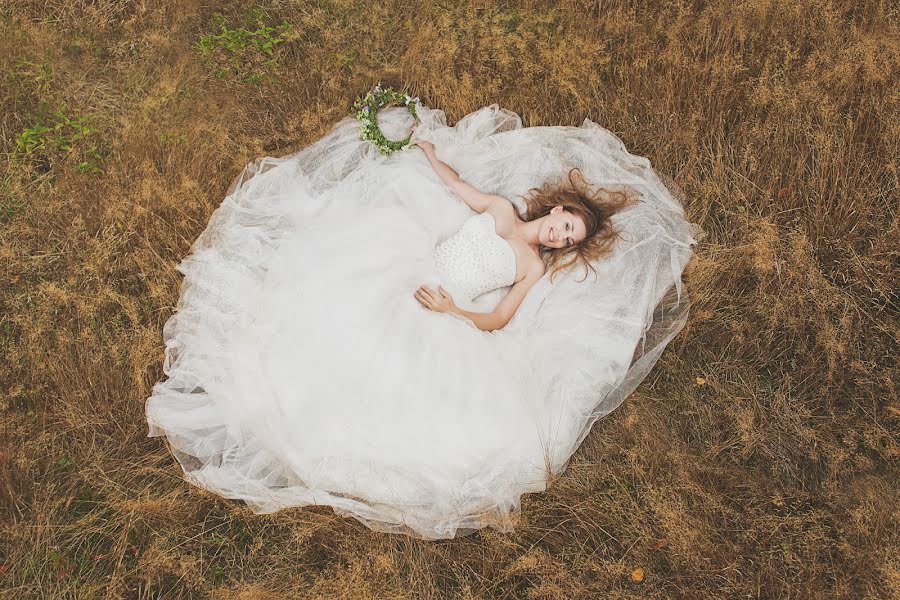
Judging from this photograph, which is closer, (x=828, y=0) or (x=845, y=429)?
(x=845, y=429)

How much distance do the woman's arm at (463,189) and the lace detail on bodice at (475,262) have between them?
0.21m

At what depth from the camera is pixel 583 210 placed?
3.80 m

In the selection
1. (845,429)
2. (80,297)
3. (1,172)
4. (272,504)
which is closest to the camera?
(272,504)

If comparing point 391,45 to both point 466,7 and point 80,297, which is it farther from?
point 80,297

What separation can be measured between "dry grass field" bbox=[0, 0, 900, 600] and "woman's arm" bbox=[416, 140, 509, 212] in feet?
1.73

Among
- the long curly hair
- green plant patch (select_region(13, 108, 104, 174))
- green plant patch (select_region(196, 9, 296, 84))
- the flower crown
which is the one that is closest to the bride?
the long curly hair

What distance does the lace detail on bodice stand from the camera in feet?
12.5

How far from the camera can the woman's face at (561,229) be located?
3.78 m

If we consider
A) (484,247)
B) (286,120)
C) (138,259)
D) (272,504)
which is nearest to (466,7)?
(286,120)

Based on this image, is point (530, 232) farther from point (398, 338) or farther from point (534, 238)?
point (398, 338)

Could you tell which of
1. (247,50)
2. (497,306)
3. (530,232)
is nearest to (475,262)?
(497,306)

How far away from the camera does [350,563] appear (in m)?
3.43

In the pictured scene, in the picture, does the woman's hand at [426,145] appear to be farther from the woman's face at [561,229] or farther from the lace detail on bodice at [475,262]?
the woman's face at [561,229]

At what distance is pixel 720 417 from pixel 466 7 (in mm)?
3273
